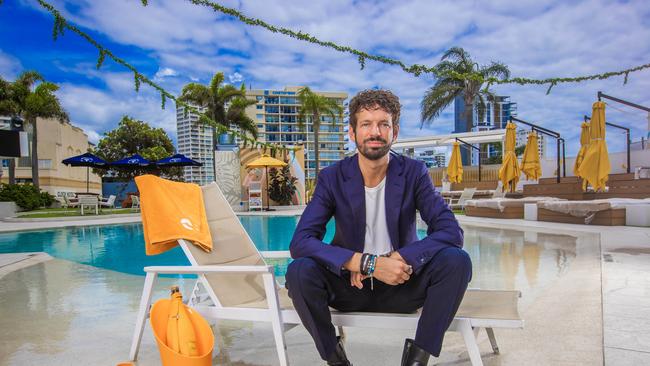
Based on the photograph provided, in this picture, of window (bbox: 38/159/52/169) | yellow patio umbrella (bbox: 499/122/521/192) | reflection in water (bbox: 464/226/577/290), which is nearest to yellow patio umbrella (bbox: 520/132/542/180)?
yellow patio umbrella (bbox: 499/122/521/192)

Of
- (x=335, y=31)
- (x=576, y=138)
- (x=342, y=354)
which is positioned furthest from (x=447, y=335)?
(x=576, y=138)

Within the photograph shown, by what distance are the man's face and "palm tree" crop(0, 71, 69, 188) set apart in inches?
1000

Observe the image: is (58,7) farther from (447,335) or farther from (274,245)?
(274,245)

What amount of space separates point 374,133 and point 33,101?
2675cm

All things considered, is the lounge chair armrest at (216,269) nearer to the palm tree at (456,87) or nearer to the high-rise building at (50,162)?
the palm tree at (456,87)

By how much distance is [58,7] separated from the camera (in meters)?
4.00

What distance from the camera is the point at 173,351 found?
69.1 inches

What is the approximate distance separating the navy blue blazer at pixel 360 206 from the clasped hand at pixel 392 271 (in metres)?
0.17

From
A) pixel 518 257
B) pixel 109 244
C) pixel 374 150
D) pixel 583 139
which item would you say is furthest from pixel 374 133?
pixel 583 139

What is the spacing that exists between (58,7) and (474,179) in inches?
754

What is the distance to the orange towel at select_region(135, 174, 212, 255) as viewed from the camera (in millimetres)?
2223

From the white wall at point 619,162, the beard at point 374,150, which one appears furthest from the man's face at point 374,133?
the white wall at point 619,162

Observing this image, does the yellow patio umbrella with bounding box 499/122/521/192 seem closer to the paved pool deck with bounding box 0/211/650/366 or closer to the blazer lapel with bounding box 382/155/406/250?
the paved pool deck with bounding box 0/211/650/366

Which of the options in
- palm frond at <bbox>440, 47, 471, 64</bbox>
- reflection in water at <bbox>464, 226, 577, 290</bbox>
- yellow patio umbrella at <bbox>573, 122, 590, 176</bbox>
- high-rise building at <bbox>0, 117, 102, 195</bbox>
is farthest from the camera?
high-rise building at <bbox>0, 117, 102, 195</bbox>
